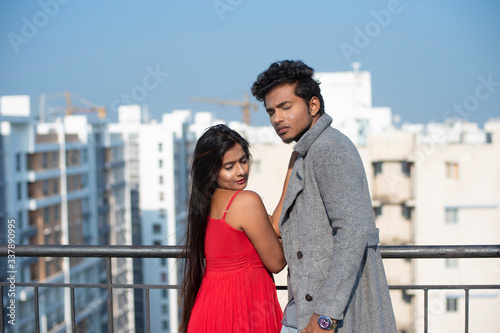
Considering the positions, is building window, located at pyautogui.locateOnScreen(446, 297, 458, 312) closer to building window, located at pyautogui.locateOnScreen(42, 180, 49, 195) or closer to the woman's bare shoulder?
the woman's bare shoulder

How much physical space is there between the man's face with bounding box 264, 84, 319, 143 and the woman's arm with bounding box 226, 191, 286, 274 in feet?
1.13

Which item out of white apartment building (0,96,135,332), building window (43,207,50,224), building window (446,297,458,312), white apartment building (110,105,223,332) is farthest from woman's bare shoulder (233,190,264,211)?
white apartment building (110,105,223,332)

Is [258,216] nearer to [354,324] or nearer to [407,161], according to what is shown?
→ [354,324]

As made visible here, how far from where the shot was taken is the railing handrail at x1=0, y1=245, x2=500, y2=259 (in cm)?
221

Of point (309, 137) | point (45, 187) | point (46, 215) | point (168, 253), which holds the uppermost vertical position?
point (309, 137)

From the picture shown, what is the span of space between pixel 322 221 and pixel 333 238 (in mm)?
73

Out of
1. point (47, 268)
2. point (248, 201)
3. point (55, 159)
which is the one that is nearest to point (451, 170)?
point (248, 201)

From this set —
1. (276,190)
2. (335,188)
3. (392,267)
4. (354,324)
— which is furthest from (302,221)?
(392,267)

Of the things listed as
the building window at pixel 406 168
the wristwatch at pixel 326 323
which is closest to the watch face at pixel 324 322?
the wristwatch at pixel 326 323

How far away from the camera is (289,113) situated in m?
1.64

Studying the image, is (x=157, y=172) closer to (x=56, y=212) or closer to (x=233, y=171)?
(x=56, y=212)

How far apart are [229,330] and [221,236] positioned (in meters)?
0.41

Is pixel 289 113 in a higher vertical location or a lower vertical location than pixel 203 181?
higher

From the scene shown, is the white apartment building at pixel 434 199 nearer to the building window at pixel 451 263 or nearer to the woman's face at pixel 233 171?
the building window at pixel 451 263
